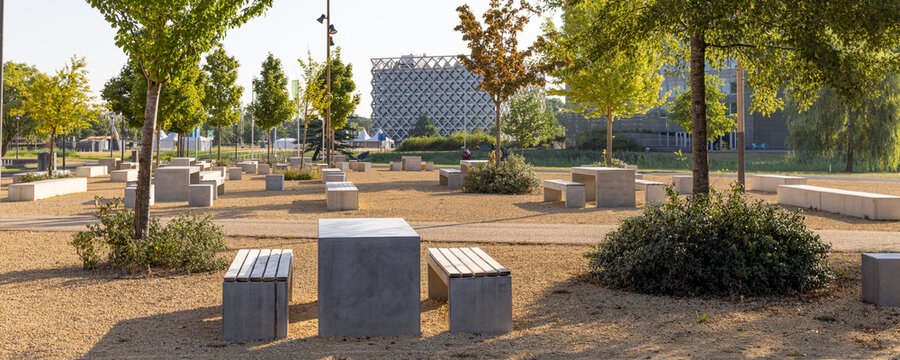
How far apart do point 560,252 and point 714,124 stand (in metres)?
26.3

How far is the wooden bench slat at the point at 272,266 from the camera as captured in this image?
527cm

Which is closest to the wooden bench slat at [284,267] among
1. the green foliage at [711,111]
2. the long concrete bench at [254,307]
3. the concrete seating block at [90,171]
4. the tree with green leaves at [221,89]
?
the long concrete bench at [254,307]

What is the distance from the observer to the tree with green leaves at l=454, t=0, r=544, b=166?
2089 cm

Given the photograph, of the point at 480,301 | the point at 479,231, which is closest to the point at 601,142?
the point at 479,231

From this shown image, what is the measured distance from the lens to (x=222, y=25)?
8.01 m

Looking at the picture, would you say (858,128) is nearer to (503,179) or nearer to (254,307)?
(503,179)

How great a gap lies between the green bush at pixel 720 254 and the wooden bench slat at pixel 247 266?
349 cm

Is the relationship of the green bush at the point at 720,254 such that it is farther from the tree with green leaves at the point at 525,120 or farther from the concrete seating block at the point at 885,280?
the tree with green leaves at the point at 525,120

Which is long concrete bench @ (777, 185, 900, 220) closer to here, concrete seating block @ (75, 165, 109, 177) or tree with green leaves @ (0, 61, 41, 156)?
concrete seating block @ (75, 165, 109, 177)

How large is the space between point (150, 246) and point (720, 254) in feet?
19.4

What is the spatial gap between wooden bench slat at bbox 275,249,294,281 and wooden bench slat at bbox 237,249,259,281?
0.22 m

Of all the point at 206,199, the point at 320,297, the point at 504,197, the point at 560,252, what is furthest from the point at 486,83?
the point at 320,297

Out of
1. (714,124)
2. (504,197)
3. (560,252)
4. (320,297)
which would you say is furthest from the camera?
(714,124)

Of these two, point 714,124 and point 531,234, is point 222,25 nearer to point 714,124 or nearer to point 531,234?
point 531,234
